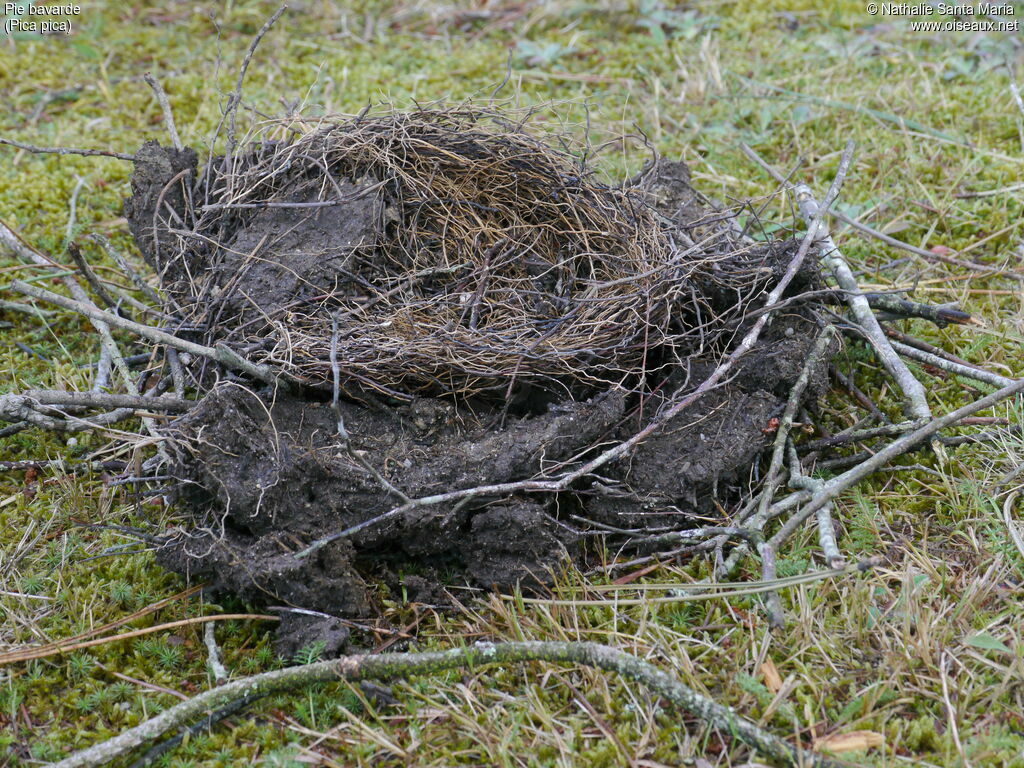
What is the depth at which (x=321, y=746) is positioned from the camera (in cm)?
212

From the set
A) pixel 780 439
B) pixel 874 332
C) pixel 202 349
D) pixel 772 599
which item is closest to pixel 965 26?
pixel 874 332

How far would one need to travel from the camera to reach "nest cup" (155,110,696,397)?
2762 millimetres

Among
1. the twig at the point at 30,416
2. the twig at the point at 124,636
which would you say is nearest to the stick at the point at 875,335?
the twig at the point at 124,636

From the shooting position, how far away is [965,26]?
5273 millimetres

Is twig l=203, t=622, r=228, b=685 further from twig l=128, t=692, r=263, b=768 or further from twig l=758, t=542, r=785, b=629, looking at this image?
twig l=758, t=542, r=785, b=629

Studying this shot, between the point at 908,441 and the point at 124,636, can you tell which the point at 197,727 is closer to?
the point at 124,636

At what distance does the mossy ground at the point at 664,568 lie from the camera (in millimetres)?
2107

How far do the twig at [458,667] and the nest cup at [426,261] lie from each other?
85 centimetres

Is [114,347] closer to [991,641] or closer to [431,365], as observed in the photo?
[431,365]

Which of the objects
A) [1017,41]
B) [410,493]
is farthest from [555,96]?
[410,493]

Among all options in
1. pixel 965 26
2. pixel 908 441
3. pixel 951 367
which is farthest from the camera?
pixel 965 26

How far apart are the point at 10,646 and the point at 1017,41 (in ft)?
18.7

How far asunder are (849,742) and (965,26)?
15.9 ft

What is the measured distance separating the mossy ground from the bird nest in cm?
55
